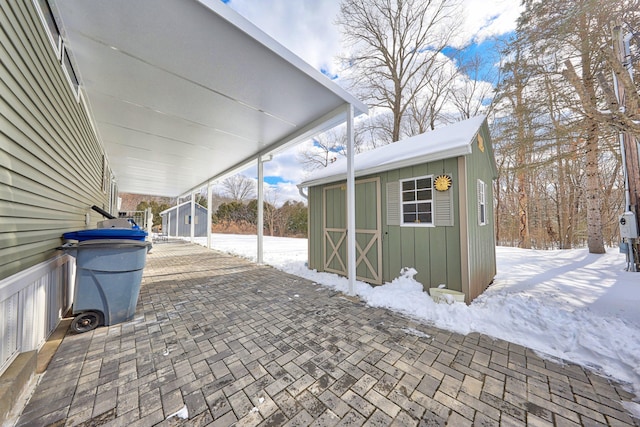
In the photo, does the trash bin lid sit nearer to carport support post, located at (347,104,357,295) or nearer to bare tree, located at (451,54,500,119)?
carport support post, located at (347,104,357,295)

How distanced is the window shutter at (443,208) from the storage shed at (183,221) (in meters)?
16.8

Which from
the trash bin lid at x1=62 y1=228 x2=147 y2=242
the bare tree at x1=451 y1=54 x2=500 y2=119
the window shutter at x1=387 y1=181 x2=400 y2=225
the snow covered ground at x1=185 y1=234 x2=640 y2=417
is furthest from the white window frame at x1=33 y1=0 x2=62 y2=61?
the bare tree at x1=451 y1=54 x2=500 y2=119

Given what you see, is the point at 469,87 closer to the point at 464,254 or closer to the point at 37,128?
the point at 464,254

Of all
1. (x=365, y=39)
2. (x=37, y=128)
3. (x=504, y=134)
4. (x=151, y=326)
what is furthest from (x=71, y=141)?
(x=365, y=39)

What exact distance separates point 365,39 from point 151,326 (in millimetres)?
12276

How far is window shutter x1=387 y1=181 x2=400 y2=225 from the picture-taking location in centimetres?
416

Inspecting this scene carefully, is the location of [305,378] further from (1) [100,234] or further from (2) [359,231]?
(2) [359,231]

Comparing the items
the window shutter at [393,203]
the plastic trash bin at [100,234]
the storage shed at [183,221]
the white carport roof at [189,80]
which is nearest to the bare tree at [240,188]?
the storage shed at [183,221]

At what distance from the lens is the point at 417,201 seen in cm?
394

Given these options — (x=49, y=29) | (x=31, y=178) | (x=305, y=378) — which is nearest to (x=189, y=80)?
(x=49, y=29)

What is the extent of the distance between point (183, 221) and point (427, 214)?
59.3 ft

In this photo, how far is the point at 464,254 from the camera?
3.38 metres

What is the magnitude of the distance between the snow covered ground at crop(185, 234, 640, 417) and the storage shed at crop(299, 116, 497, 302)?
34cm

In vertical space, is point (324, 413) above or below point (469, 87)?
below
